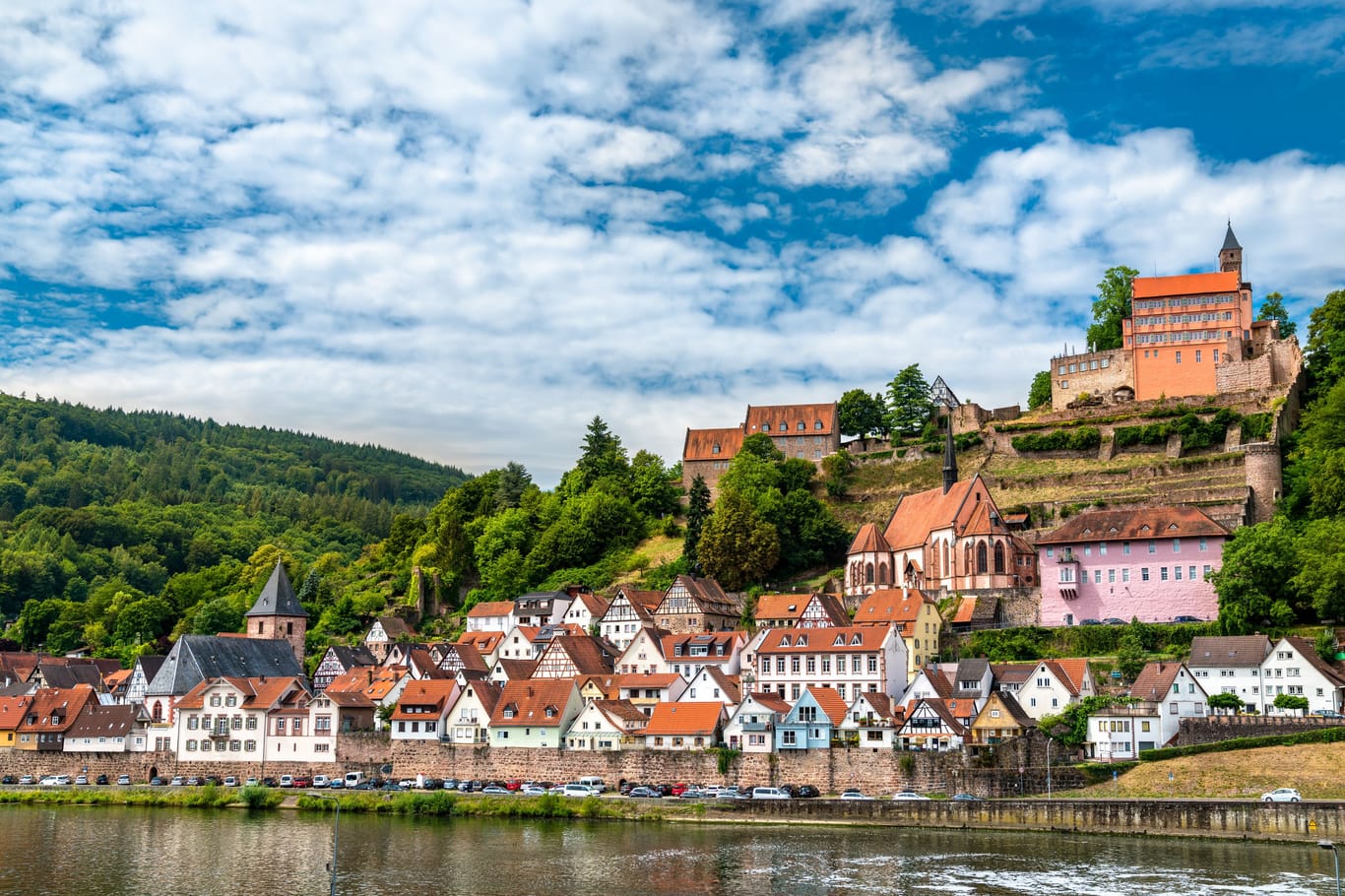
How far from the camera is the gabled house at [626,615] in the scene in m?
80.5

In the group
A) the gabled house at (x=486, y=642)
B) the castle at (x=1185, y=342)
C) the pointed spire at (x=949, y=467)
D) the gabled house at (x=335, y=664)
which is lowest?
the gabled house at (x=335, y=664)

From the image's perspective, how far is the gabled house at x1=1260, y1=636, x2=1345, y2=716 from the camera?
5594 centimetres

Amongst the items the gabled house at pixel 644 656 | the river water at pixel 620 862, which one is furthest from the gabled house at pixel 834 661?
the river water at pixel 620 862

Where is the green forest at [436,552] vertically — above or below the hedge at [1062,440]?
below

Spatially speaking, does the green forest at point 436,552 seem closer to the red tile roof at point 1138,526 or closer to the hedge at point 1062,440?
the hedge at point 1062,440

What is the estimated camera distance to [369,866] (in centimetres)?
4472

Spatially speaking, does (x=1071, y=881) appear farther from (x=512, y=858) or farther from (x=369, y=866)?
(x=369, y=866)

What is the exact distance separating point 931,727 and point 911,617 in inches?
390

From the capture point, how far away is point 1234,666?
5791 cm

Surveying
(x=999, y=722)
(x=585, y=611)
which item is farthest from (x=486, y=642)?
(x=999, y=722)

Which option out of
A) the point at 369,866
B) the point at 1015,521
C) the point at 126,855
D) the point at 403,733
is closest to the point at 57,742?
the point at 403,733

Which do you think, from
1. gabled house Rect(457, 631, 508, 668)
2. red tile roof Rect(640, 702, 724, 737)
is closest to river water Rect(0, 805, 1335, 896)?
red tile roof Rect(640, 702, 724, 737)

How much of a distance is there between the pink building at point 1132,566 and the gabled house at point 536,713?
25.4 m

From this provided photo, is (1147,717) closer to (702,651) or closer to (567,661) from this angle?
(702,651)
